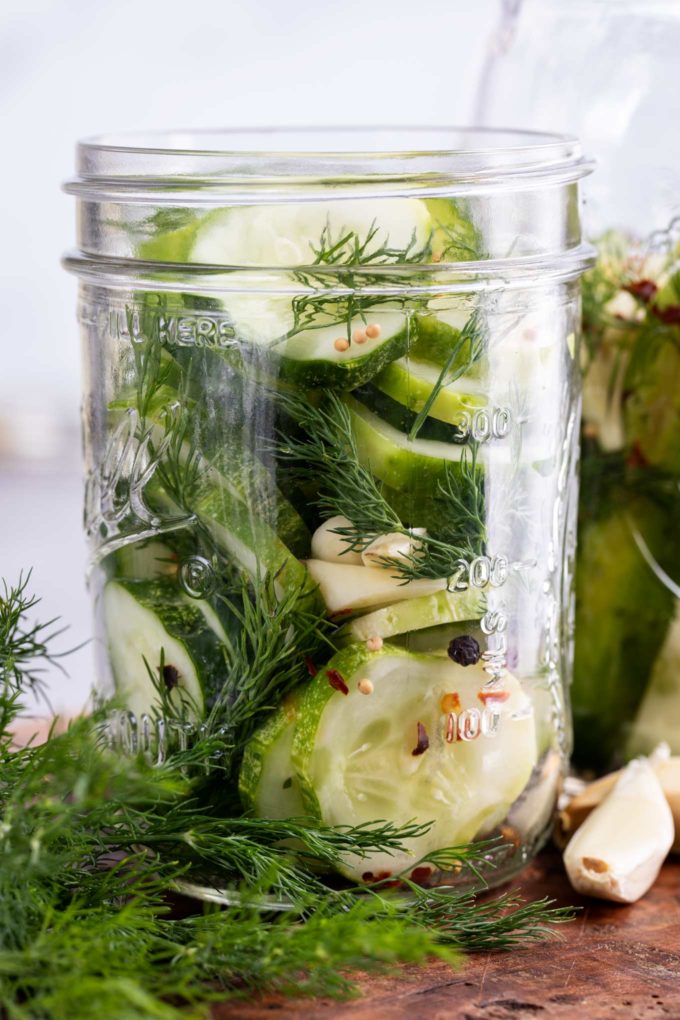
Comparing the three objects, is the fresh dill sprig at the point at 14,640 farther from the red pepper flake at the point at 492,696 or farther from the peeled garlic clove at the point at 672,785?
the peeled garlic clove at the point at 672,785

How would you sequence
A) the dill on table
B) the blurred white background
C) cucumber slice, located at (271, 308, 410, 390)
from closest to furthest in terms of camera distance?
the dill on table < cucumber slice, located at (271, 308, 410, 390) < the blurred white background

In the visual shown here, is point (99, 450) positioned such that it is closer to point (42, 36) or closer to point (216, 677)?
point (216, 677)

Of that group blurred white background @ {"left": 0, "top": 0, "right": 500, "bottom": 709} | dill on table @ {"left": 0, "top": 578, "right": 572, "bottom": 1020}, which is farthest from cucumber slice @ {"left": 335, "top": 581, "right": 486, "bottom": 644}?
blurred white background @ {"left": 0, "top": 0, "right": 500, "bottom": 709}

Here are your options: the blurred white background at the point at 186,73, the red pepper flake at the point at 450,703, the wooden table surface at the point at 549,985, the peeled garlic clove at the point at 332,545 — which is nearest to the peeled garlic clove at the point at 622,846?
the wooden table surface at the point at 549,985

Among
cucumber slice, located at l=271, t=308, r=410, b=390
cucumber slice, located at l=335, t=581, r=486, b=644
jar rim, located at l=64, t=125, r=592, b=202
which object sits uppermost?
jar rim, located at l=64, t=125, r=592, b=202

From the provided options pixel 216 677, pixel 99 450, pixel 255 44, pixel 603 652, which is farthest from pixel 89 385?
pixel 255 44

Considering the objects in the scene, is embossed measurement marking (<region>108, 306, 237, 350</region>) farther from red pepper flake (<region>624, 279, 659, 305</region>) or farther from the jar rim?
red pepper flake (<region>624, 279, 659, 305</region>)

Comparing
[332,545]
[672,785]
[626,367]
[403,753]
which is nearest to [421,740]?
[403,753]
